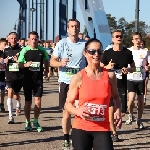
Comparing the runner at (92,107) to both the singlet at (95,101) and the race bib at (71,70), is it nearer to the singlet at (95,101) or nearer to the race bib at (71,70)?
the singlet at (95,101)

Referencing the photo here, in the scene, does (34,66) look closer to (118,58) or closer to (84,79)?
(118,58)

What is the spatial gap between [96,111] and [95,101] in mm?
95

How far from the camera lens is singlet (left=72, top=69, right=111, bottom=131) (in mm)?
4660

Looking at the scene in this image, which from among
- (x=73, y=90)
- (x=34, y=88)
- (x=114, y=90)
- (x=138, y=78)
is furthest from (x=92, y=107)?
(x=138, y=78)

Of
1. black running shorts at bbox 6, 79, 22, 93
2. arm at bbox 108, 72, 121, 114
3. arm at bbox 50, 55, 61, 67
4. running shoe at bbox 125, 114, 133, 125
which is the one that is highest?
arm at bbox 50, 55, 61, 67

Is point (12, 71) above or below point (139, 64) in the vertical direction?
below

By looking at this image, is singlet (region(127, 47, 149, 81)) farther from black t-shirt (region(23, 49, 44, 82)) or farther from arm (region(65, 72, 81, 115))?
arm (region(65, 72, 81, 115))

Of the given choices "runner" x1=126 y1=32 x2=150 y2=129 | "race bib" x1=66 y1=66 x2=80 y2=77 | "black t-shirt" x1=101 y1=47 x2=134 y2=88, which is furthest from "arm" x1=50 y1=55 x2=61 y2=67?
"runner" x1=126 y1=32 x2=150 y2=129

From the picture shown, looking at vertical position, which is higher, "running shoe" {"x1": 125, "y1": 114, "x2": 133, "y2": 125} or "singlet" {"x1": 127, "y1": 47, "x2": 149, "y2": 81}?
"singlet" {"x1": 127, "y1": 47, "x2": 149, "y2": 81}

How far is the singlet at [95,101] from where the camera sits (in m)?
4.66

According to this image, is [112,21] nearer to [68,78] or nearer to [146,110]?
[146,110]

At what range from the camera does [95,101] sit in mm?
4672

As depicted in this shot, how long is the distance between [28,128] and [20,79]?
2.03m

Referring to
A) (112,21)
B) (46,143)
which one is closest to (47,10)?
(112,21)
